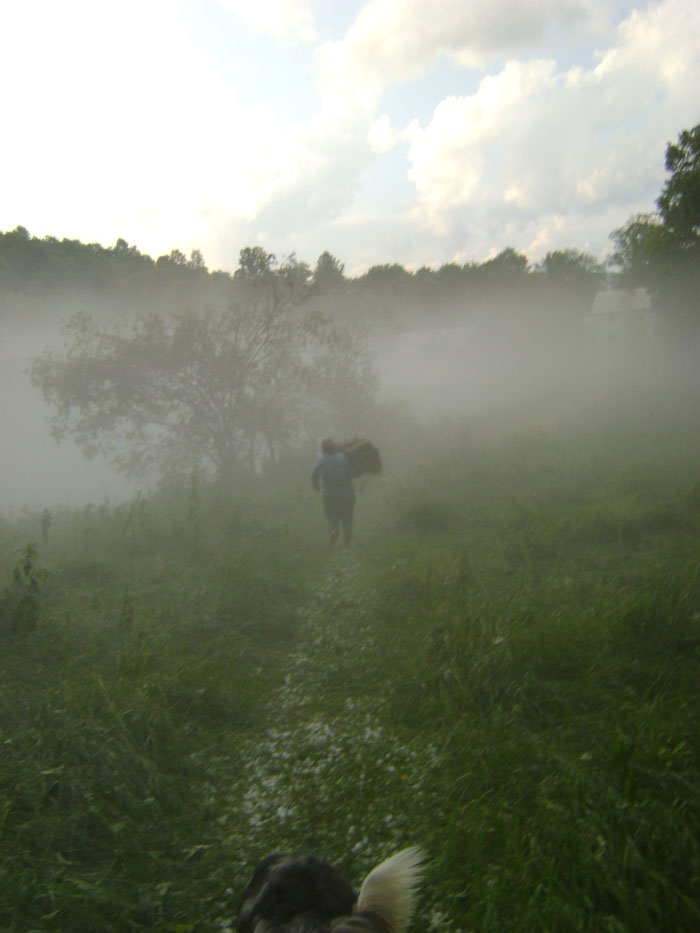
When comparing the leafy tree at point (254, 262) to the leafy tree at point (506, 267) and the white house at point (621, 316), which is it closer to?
the white house at point (621, 316)

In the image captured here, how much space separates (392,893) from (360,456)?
883cm

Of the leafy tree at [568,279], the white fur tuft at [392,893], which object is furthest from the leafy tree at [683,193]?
the leafy tree at [568,279]

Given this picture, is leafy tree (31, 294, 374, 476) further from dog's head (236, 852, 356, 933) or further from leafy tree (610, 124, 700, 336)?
dog's head (236, 852, 356, 933)

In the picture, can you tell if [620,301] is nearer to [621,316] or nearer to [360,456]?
[621,316]

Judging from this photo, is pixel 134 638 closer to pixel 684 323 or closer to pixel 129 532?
pixel 129 532

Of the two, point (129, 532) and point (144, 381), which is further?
point (144, 381)

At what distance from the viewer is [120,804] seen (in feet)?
12.2

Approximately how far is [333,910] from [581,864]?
1.06 meters

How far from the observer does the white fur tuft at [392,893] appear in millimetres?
2432

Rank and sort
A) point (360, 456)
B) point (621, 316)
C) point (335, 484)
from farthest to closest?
1. point (621, 316)
2. point (360, 456)
3. point (335, 484)

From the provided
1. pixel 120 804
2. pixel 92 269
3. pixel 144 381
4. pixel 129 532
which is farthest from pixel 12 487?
pixel 120 804

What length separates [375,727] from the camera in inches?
175

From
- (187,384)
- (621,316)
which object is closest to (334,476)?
(187,384)

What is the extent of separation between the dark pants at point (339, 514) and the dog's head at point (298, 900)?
7.70 meters
